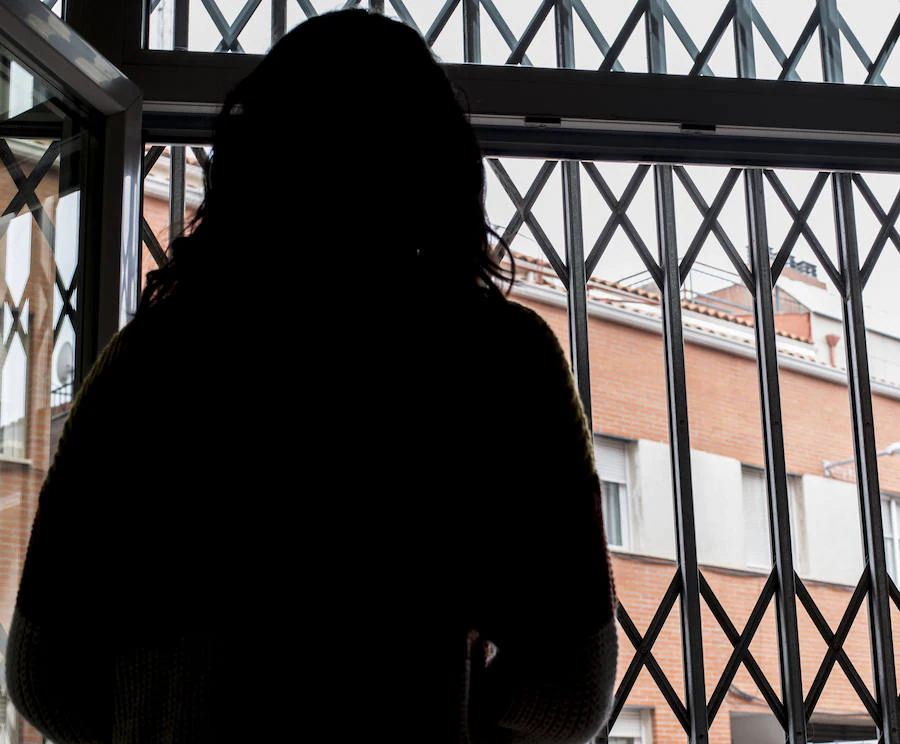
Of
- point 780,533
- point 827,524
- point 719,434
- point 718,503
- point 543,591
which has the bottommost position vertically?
point 543,591

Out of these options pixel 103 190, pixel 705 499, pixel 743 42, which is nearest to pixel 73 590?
pixel 103 190

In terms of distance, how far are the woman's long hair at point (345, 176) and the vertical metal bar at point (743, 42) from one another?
5.44 feet

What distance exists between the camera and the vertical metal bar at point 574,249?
89.2 inches

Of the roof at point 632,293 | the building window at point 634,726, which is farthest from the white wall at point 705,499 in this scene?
the building window at point 634,726

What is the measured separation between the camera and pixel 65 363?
1.57 meters

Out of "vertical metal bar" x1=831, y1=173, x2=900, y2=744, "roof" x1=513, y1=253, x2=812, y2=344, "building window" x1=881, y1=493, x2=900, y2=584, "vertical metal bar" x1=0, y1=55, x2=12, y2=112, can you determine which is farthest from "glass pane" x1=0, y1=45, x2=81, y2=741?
"building window" x1=881, y1=493, x2=900, y2=584

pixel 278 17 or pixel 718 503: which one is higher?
pixel 278 17

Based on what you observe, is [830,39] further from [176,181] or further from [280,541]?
[280,541]

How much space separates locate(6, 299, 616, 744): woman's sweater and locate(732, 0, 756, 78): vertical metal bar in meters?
1.74

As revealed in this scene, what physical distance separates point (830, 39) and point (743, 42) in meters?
0.21

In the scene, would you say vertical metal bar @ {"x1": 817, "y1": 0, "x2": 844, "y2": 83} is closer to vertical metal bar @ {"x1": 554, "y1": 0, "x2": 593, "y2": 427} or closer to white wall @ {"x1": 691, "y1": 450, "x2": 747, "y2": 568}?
vertical metal bar @ {"x1": 554, "y1": 0, "x2": 593, "y2": 427}

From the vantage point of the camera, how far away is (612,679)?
0.80 metres

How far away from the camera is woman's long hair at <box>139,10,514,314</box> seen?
0.75 metres

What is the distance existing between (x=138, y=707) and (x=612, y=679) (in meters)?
0.34
